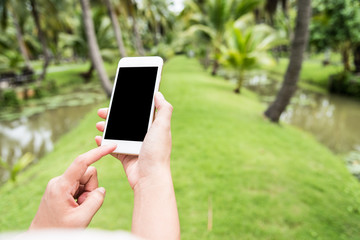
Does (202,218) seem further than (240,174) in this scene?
No

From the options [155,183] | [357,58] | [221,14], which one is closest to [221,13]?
[221,14]

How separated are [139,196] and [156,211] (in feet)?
0.42

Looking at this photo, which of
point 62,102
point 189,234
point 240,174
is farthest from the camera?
point 62,102

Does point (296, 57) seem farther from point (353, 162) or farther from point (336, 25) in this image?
point (336, 25)

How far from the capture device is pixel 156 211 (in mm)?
869

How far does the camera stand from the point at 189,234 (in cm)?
232

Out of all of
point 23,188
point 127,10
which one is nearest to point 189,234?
point 23,188

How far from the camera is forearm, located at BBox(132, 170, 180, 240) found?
0.81m

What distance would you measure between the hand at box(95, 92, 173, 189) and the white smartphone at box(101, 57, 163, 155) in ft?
0.31

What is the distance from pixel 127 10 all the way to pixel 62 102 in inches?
243

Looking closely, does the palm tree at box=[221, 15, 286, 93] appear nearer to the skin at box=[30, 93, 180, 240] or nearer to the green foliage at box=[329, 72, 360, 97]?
the green foliage at box=[329, 72, 360, 97]

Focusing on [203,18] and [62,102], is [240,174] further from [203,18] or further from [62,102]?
[203,18]

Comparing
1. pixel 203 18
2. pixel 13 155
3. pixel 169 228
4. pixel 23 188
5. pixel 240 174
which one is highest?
pixel 203 18

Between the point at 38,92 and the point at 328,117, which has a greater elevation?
the point at 38,92
